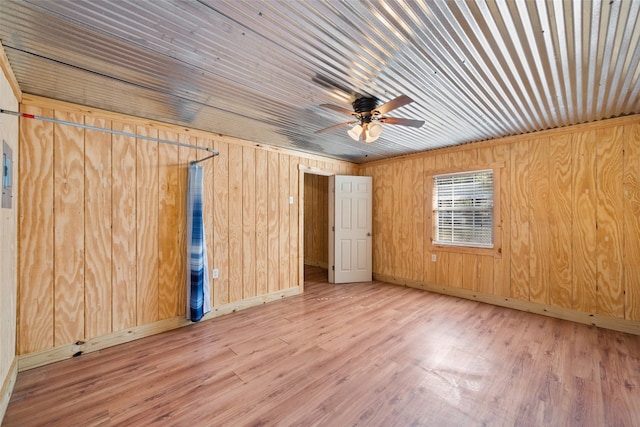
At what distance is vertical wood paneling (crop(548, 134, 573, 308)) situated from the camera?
3352 mm

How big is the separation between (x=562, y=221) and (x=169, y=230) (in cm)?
497

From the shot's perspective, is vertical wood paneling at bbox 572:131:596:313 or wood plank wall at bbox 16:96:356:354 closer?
wood plank wall at bbox 16:96:356:354

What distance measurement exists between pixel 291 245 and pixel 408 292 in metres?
2.19

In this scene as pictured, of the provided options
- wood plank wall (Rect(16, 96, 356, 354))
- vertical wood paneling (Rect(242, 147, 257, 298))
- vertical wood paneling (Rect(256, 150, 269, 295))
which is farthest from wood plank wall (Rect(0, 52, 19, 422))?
vertical wood paneling (Rect(256, 150, 269, 295))

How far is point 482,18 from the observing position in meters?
1.50

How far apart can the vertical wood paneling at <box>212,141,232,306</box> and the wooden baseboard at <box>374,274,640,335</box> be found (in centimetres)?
322

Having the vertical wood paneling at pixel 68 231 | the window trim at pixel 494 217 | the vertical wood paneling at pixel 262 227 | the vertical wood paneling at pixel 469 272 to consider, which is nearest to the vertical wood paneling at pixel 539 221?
the window trim at pixel 494 217

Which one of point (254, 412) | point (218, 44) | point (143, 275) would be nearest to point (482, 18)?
point (218, 44)

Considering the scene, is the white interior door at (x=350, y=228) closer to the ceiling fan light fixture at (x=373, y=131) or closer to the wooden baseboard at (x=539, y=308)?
the wooden baseboard at (x=539, y=308)

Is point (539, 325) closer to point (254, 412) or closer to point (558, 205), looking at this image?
point (558, 205)

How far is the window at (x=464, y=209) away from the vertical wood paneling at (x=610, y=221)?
3.76 feet

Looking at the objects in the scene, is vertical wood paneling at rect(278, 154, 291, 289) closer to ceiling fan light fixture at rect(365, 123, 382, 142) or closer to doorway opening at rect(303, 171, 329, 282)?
ceiling fan light fixture at rect(365, 123, 382, 142)

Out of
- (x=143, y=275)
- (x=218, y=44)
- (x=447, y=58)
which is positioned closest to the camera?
(x=218, y=44)

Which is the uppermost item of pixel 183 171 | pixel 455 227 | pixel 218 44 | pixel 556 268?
pixel 218 44
